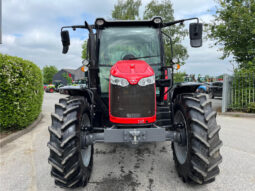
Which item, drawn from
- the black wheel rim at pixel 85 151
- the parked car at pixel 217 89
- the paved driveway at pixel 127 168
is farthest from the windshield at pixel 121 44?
the parked car at pixel 217 89

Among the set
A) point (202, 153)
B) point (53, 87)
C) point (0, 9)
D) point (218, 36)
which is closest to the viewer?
point (202, 153)

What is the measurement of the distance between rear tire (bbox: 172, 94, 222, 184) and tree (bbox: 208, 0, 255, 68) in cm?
791

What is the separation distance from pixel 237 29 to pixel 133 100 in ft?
30.5

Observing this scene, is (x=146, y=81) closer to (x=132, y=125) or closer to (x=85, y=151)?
(x=132, y=125)

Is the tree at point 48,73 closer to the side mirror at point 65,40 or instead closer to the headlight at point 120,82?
the side mirror at point 65,40

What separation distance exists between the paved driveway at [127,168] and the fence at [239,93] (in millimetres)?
3793

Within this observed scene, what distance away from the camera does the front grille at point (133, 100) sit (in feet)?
7.88

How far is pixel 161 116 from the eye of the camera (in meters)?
3.20

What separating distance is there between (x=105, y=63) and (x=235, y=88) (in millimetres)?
6978

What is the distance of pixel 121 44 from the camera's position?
333 cm

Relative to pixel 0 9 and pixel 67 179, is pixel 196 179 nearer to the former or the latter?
pixel 67 179

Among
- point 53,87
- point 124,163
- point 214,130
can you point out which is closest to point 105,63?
point 124,163

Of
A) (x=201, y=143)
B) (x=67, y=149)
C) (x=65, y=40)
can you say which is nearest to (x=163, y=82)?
(x=201, y=143)

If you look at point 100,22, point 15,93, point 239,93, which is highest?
point 100,22
